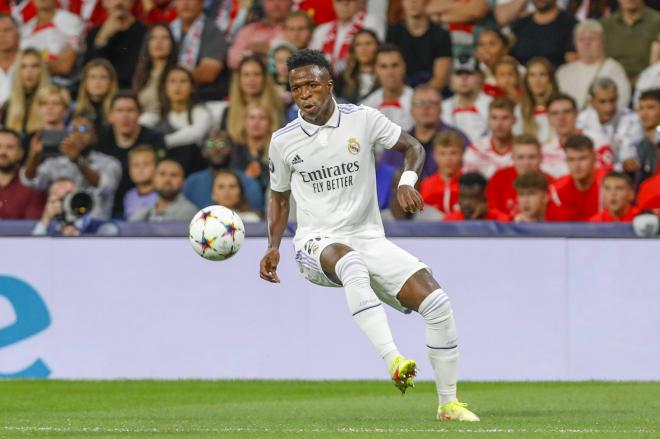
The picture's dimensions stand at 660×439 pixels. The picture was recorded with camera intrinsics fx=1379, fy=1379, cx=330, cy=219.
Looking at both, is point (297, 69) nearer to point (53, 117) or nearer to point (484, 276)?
point (484, 276)

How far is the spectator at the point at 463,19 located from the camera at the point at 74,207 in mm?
4951

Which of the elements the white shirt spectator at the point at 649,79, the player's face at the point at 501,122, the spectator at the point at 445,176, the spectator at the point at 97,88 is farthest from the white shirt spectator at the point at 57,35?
the white shirt spectator at the point at 649,79

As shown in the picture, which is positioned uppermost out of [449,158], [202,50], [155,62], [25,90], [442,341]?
[202,50]

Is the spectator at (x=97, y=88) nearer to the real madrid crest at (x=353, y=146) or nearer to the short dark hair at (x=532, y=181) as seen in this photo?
the short dark hair at (x=532, y=181)

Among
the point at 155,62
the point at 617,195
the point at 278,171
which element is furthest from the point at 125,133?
the point at 278,171

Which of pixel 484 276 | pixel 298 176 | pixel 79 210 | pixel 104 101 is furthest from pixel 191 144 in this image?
pixel 298 176

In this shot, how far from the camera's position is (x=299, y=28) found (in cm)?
1614

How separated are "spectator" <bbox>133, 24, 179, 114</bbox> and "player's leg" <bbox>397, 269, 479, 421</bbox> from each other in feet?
27.7

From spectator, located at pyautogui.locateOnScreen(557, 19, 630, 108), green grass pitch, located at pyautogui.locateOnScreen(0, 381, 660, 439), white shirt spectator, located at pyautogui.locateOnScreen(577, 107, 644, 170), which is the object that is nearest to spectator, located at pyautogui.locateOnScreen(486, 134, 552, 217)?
white shirt spectator, located at pyautogui.locateOnScreen(577, 107, 644, 170)

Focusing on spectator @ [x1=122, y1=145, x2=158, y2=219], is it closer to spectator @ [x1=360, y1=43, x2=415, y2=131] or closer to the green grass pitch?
spectator @ [x1=360, y1=43, x2=415, y2=131]

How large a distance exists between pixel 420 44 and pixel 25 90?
4.78m

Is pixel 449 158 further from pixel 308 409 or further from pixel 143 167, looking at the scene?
pixel 308 409

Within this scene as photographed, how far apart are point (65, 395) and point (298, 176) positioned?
149 inches

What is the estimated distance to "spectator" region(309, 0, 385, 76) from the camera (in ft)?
53.2
